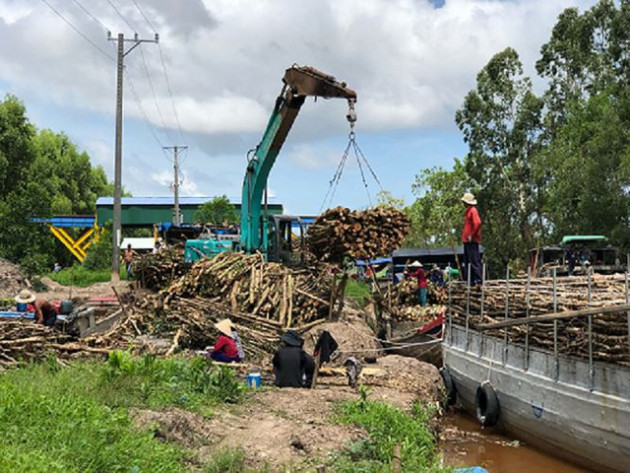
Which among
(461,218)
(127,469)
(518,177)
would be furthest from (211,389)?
(461,218)

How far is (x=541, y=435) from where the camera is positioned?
37.3ft

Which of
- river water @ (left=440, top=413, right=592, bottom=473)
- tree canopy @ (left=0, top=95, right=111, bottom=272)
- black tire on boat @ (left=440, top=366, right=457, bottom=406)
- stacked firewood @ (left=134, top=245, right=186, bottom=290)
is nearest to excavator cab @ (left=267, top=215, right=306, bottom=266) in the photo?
stacked firewood @ (left=134, top=245, right=186, bottom=290)

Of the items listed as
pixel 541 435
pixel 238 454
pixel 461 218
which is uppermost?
pixel 461 218

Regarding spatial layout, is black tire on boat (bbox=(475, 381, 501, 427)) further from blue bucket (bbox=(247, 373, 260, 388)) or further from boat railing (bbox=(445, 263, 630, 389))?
blue bucket (bbox=(247, 373, 260, 388))

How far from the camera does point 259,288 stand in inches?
679

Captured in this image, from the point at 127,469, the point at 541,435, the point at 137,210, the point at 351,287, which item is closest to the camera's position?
the point at 127,469

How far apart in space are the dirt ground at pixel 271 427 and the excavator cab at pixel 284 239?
26.7 feet

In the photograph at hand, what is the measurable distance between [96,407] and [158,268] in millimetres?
14089

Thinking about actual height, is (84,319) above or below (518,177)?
below

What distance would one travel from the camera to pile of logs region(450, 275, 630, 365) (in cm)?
938

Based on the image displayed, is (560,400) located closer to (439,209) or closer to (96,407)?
(96,407)

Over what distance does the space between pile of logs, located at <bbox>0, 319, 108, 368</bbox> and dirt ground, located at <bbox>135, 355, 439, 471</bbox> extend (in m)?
3.63

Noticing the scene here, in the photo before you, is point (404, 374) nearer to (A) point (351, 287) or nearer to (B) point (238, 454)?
(B) point (238, 454)

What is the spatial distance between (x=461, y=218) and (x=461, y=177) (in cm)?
454
